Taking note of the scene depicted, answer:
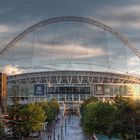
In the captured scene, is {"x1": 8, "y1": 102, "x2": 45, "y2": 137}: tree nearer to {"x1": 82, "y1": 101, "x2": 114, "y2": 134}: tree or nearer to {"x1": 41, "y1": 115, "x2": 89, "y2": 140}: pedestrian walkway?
{"x1": 41, "y1": 115, "x2": 89, "y2": 140}: pedestrian walkway

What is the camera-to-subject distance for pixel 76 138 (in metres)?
93.6

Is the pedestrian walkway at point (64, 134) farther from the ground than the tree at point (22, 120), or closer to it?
closer to it

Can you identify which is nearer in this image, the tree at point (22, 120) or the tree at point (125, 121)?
the tree at point (125, 121)

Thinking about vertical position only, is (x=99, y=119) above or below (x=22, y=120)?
above

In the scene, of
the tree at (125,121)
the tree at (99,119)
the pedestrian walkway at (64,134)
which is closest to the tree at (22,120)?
the pedestrian walkway at (64,134)

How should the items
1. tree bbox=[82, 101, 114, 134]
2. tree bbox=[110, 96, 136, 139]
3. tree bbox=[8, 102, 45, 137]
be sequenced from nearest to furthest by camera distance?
tree bbox=[110, 96, 136, 139], tree bbox=[82, 101, 114, 134], tree bbox=[8, 102, 45, 137]

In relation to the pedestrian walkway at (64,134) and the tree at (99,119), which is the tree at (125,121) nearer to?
the tree at (99,119)

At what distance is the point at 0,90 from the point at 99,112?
202ft

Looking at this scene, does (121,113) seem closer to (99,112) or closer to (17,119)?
(99,112)

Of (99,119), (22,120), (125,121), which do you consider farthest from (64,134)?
(125,121)

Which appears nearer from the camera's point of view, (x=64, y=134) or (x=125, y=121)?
(x=125, y=121)

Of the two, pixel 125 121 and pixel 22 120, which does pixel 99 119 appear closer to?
pixel 22 120

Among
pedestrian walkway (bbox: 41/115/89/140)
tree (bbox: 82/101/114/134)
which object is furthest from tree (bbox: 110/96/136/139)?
pedestrian walkway (bbox: 41/115/89/140)

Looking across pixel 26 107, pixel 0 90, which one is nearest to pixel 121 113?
pixel 26 107
